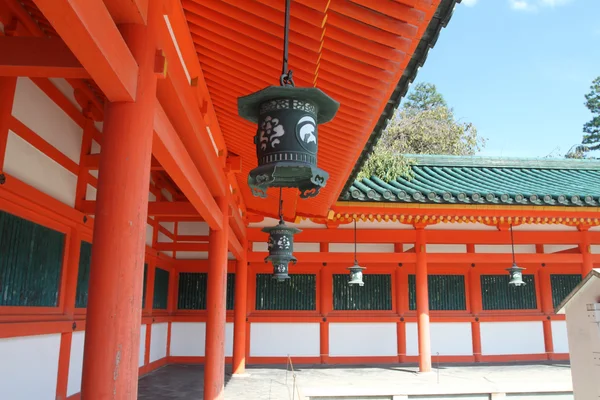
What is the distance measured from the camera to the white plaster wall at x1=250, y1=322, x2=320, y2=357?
1243 cm

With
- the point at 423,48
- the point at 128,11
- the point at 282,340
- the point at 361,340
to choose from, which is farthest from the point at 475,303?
the point at 128,11

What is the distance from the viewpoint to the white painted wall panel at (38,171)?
4.71 metres

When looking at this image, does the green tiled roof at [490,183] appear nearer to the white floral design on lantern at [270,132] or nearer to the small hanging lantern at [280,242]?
the small hanging lantern at [280,242]

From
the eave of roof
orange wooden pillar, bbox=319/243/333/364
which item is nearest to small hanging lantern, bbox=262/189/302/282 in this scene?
the eave of roof

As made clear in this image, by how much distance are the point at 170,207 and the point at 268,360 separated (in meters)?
6.13

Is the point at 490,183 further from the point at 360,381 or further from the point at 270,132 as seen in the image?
the point at 270,132

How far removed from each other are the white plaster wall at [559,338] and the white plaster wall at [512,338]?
32cm

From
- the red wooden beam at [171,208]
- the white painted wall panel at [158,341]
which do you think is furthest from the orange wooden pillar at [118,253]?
the white painted wall panel at [158,341]

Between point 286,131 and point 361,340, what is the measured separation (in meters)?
10.6

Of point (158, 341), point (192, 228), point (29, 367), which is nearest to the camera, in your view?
point (29, 367)

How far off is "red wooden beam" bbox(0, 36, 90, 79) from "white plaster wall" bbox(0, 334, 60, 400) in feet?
10.6

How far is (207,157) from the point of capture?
5129mm

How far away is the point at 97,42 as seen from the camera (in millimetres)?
2168

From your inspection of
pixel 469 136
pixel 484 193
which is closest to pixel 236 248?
pixel 484 193
